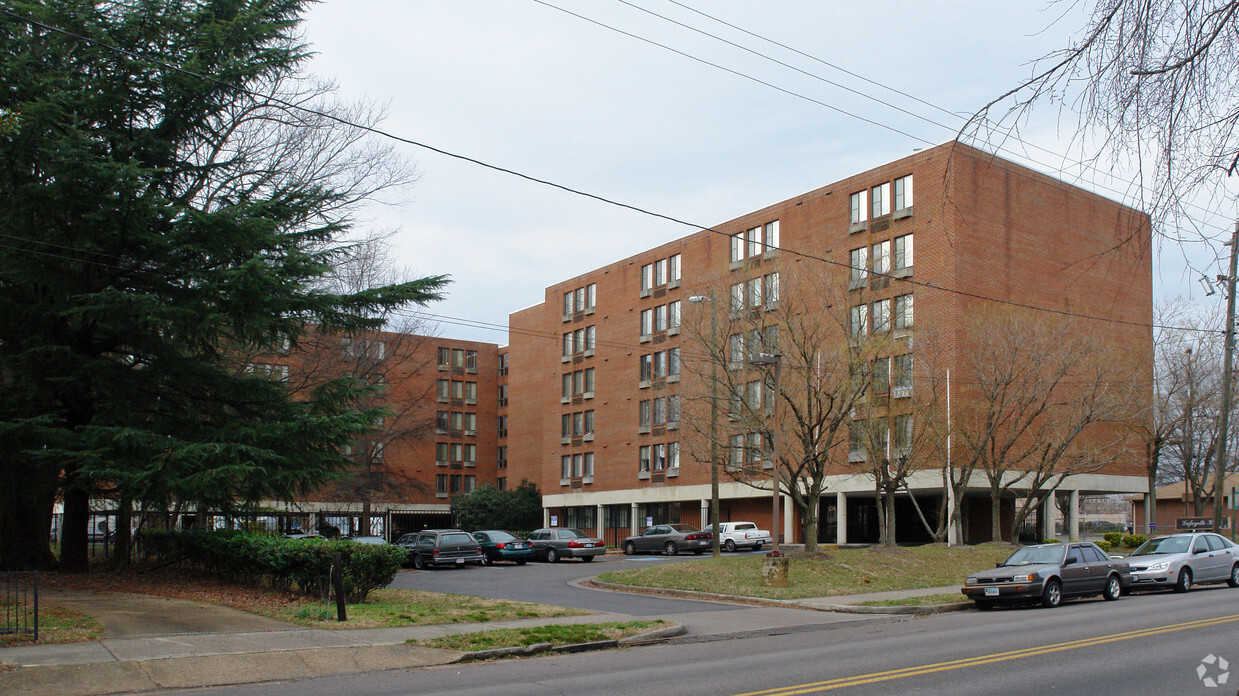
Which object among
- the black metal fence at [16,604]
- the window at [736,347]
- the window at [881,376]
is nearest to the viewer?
the black metal fence at [16,604]

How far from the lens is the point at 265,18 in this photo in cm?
2488

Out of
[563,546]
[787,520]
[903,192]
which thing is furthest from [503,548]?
[903,192]

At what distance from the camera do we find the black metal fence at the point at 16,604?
1395cm

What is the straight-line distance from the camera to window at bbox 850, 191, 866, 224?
166ft

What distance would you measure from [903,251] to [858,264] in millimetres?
5072

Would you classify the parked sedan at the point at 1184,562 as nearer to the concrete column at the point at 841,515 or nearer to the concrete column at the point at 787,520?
the concrete column at the point at 841,515

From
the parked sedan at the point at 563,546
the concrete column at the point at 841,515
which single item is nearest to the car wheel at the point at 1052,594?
the parked sedan at the point at 563,546

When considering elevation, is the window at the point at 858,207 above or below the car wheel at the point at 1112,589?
above

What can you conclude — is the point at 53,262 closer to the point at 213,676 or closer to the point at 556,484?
the point at 213,676

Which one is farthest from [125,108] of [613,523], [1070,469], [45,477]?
[613,523]

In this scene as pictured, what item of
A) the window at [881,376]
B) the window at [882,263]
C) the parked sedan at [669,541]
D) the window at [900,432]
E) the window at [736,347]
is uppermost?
the window at [882,263]

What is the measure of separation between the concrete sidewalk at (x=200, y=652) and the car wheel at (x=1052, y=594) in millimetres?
7615

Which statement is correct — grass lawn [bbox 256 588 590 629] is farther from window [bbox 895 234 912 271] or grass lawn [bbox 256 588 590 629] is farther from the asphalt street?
window [bbox 895 234 912 271]

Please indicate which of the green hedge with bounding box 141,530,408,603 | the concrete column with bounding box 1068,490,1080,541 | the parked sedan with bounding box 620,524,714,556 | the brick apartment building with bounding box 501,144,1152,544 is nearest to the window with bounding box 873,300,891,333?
the brick apartment building with bounding box 501,144,1152,544
